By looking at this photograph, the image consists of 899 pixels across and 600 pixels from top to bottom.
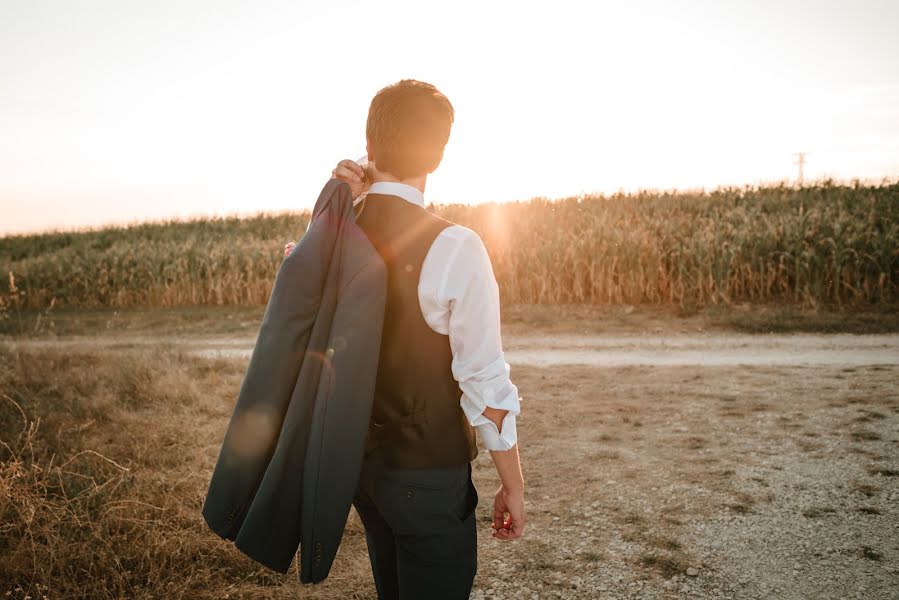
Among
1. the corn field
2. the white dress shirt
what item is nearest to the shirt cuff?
the white dress shirt

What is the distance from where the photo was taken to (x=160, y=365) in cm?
813

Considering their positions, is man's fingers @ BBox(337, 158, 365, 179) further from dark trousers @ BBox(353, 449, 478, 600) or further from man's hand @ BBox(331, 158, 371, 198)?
dark trousers @ BBox(353, 449, 478, 600)

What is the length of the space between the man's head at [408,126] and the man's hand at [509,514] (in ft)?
3.11

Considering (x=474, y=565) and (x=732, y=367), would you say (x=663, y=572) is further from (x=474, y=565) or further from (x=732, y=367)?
(x=732, y=367)

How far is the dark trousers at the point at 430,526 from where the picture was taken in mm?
1716

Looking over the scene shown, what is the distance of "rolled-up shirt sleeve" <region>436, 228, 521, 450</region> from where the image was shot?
1.63 m

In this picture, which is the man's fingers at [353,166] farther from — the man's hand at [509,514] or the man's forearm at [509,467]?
the man's hand at [509,514]

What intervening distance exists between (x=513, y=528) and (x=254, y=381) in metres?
0.85

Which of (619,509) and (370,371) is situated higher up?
(370,371)

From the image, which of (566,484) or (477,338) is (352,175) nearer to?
(477,338)

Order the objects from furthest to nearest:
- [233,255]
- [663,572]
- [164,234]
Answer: [164,234] → [233,255] → [663,572]

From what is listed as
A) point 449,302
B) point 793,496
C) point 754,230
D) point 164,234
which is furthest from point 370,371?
point 164,234

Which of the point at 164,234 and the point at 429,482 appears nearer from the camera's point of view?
the point at 429,482

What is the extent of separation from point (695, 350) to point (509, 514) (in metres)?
7.74
